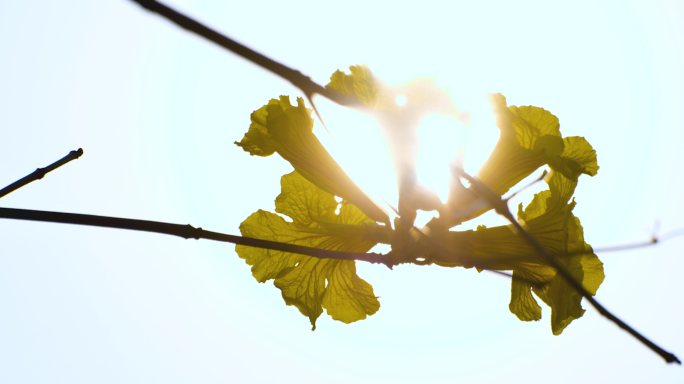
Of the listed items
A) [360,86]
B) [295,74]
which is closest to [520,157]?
[360,86]

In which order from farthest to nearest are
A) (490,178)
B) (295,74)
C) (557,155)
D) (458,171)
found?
(490,178)
(557,155)
(458,171)
(295,74)

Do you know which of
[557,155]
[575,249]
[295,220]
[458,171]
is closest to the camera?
[458,171]

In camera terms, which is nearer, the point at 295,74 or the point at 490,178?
the point at 295,74

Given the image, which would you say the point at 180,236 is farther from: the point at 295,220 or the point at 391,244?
the point at 295,220

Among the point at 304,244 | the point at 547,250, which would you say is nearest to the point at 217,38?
the point at 304,244

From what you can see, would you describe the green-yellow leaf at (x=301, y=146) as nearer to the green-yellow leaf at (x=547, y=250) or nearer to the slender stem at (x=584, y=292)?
the green-yellow leaf at (x=547, y=250)

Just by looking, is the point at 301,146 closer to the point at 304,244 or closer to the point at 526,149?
the point at 304,244

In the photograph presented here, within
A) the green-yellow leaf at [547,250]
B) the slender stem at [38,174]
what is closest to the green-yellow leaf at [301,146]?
the green-yellow leaf at [547,250]
